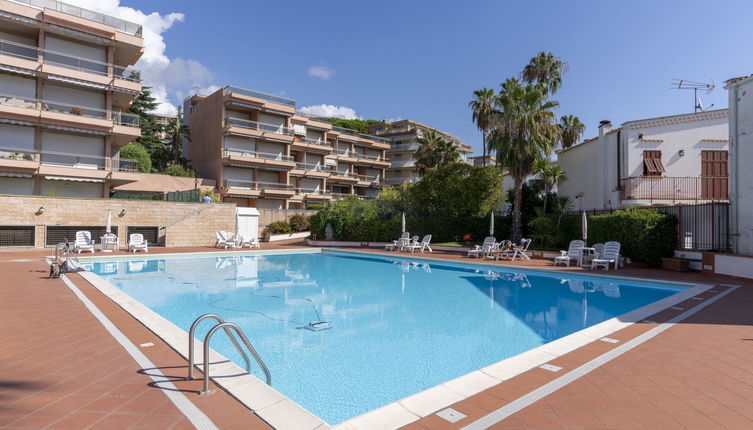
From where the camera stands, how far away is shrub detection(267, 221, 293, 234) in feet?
96.9

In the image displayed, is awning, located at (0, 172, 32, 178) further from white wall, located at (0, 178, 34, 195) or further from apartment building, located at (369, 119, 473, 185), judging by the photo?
apartment building, located at (369, 119, 473, 185)

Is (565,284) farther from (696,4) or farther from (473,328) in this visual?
(696,4)

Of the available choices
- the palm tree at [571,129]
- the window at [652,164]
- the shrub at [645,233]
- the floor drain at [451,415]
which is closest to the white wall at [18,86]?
the floor drain at [451,415]

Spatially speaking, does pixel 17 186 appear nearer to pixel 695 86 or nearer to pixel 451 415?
pixel 451 415

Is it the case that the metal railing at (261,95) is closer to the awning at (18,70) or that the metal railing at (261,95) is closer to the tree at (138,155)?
the tree at (138,155)

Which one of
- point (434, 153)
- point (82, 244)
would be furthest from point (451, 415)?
point (434, 153)

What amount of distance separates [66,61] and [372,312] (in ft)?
89.6

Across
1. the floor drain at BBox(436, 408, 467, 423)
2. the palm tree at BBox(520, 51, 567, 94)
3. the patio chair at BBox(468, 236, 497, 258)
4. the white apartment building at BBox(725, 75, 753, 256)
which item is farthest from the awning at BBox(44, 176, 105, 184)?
the palm tree at BBox(520, 51, 567, 94)

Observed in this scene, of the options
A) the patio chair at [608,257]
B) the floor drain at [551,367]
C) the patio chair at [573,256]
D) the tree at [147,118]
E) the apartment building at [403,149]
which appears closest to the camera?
the floor drain at [551,367]

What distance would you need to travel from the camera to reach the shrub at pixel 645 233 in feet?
44.4

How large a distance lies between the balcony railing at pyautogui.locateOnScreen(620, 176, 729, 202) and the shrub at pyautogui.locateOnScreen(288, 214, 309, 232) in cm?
2175

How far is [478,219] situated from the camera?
22234mm

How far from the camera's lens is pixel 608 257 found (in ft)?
46.1

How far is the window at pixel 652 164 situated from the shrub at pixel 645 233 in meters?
4.80
